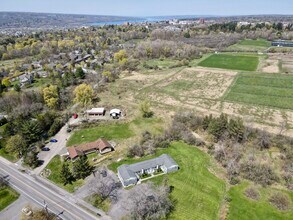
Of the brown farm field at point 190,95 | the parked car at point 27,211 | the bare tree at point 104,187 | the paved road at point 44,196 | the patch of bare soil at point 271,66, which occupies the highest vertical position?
the bare tree at point 104,187

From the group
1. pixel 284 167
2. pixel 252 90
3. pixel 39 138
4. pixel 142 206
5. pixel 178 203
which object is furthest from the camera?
pixel 252 90

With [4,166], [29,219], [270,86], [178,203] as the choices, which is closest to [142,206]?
[178,203]

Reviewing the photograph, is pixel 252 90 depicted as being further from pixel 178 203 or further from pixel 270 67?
pixel 178 203

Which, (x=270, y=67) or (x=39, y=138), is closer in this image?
(x=39, y=138)

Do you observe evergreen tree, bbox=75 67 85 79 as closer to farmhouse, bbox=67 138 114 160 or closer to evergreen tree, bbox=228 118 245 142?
farmhouse, bbox=67 138 114 160

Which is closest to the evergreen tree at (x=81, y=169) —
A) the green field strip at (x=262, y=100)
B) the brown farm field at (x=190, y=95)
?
the brown farm field at (x=190, y=95)

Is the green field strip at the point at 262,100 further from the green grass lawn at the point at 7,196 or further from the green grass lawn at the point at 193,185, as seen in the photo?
the green grass lawn at the point at 7,196

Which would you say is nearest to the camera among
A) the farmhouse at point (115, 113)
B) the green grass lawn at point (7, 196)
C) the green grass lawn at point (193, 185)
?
the green grass lawn at point (193, 185)
